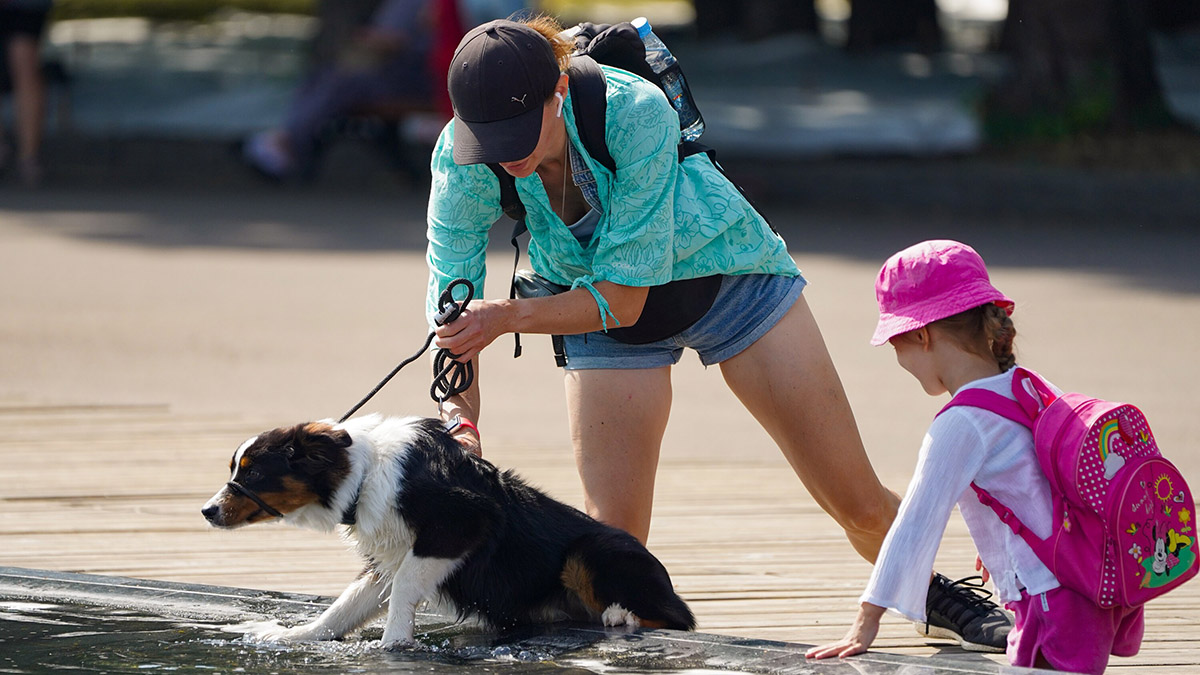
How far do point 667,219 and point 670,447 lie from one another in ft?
10.5

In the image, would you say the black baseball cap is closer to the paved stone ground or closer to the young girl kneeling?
the young girl kneeling

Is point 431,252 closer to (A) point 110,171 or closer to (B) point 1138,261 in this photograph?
(B) point 1138,261

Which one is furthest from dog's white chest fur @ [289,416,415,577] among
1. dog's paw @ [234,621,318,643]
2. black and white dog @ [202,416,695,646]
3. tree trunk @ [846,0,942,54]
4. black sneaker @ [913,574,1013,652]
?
tree trunk @ [846,0,942,54]

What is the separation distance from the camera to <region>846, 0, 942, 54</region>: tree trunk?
24031 millimetres

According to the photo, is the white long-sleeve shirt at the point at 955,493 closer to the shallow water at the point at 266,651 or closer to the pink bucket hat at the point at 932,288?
the pink bucket hat at the point at 932,288

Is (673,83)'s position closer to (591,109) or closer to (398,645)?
(591,109)

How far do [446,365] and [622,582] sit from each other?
0.78 m

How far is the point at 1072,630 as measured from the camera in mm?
3605

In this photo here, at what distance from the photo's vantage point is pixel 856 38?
24016 mm

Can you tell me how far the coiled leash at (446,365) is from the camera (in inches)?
161

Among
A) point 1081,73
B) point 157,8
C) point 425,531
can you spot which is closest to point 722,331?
point 425,531

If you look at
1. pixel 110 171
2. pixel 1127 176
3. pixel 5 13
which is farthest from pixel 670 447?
pixel 110 171

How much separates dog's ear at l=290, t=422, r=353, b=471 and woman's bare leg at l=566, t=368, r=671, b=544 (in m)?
0.74

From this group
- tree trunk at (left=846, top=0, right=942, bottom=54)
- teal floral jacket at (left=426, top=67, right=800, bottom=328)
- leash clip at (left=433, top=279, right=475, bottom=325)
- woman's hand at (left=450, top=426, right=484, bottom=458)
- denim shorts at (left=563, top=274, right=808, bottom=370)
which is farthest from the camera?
tree trunk at (left=846, top=0, right=942, bottom=54)
